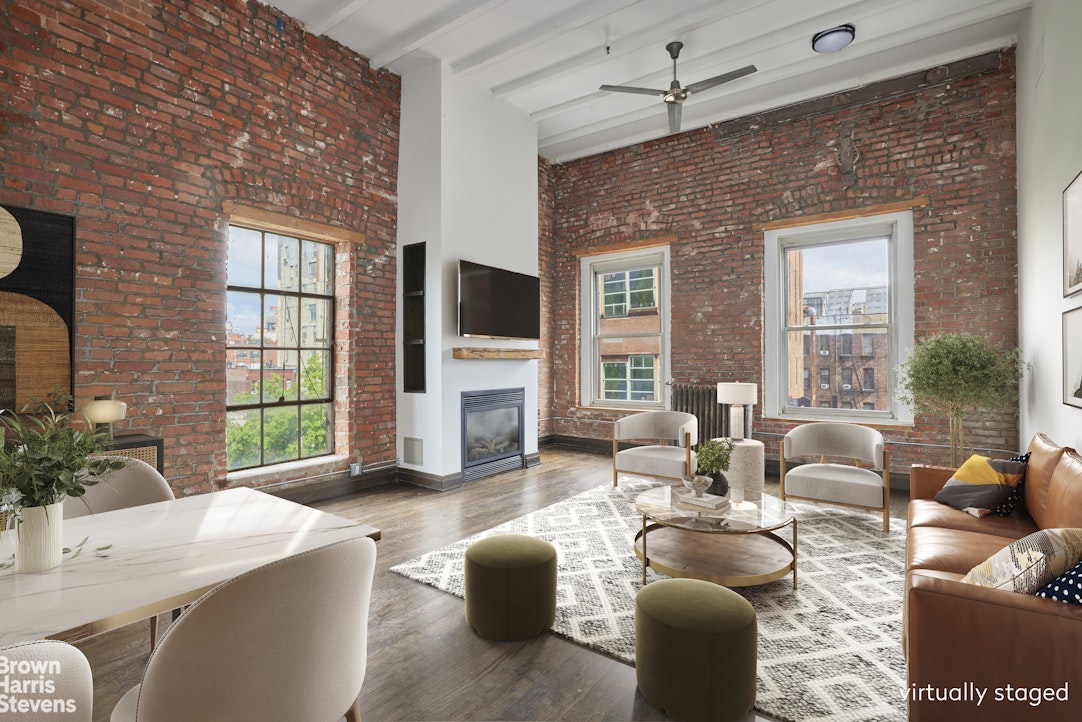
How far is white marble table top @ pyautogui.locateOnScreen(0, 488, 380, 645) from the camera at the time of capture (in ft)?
3.74

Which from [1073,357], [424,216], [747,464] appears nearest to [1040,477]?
[1073,357]

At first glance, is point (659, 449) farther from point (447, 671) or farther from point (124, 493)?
point (124, 493)

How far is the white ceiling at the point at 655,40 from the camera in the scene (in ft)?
14.1

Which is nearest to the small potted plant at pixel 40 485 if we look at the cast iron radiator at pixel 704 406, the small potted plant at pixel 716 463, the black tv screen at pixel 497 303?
the small potted plant at pixel 716 463

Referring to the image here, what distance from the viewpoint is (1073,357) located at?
2.92 metres

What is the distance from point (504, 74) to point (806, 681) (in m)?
5.49

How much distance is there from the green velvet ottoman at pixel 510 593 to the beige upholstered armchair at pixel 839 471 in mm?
2424

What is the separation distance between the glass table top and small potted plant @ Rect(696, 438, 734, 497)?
4.9 inches

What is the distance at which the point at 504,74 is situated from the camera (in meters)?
5.36

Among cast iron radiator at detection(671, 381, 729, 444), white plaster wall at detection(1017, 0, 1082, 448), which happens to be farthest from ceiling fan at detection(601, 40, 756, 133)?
cast iron radiator at detection(671, 381, 729, 444)

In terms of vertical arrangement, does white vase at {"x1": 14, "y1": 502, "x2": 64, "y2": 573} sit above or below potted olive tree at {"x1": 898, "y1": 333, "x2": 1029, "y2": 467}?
below

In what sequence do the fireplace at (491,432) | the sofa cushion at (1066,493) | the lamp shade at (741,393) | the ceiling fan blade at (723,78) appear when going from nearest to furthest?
the sofa cushion at (1066,493)
the ceiling fan blade at (723,78)
the lamp shade at (741,393)
the fireplace at (491,432)

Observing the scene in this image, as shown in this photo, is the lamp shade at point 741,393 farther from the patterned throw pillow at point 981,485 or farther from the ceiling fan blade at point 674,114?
the ceiling fan blade at point 674,114

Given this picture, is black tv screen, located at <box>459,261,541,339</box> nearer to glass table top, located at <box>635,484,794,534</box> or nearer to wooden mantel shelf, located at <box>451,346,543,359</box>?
wooden mantel shelf, located at <box>451,346,543,359</box>
